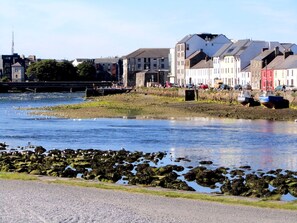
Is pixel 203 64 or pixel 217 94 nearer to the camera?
pixel 217 94

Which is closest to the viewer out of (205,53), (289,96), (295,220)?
(295,220)

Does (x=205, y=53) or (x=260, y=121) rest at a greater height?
(x=205, y=53)

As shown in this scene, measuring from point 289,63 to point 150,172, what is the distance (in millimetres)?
76296

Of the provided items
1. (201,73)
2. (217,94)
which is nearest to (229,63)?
(201,73)

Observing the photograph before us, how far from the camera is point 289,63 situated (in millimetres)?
97188

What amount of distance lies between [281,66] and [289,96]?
3194 centimetres

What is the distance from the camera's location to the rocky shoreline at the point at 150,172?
68.3ft

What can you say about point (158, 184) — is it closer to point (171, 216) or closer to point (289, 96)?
point (171, 216)

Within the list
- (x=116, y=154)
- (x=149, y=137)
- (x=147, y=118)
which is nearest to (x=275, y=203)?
(x=116, y=154)

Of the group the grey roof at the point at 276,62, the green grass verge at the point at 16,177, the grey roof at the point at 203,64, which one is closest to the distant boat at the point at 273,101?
the grey roof at the point at 276,62

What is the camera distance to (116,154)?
103 ft

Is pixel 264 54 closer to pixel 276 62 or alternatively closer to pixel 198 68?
pixel 276 62

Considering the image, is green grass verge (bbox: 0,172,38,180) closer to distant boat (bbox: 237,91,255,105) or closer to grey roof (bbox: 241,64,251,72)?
distant boat (bbox: 237,91,255,105)

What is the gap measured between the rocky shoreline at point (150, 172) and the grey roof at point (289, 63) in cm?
6665
